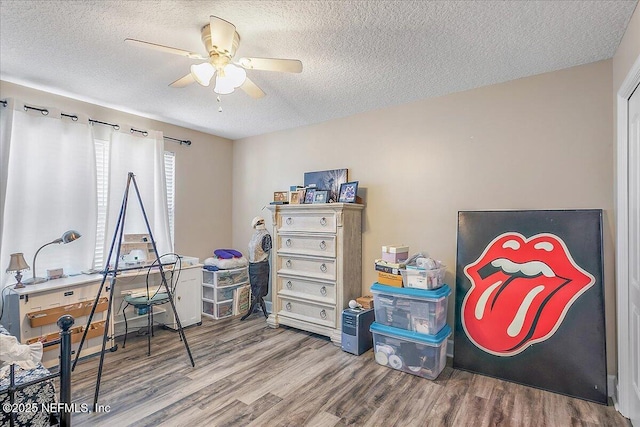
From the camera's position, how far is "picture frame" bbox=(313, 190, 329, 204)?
365 centimetres

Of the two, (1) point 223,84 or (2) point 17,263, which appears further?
(2) point 17,263

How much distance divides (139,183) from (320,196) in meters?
2.10

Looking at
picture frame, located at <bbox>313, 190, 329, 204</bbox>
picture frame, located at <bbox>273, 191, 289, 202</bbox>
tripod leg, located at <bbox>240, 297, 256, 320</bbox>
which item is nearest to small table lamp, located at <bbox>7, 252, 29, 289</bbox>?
tripod leg, located at <bbox>240, 297, 256, 320</bbox>

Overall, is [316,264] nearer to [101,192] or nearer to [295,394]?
[295,394]

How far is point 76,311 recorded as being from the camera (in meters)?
2.84

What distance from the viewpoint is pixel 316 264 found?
11.6ft

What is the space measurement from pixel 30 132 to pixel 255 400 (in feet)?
10.1

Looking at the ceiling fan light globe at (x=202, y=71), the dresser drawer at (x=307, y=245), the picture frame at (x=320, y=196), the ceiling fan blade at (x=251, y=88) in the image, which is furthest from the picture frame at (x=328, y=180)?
the ceiling fan light globe at (x=202, y=71)

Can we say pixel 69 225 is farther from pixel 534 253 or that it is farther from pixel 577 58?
pixel 577 58

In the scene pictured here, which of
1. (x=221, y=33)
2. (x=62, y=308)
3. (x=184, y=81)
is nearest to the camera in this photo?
(x=221, y=33)

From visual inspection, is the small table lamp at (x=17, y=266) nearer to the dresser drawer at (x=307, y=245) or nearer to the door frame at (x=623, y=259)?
the dresser drawer at (x=307, y=245)

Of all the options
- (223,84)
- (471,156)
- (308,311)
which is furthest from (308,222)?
(223,84)

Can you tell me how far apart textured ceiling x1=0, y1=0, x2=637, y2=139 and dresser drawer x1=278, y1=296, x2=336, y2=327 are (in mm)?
2192

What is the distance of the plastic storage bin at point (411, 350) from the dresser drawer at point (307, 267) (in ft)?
2.50
